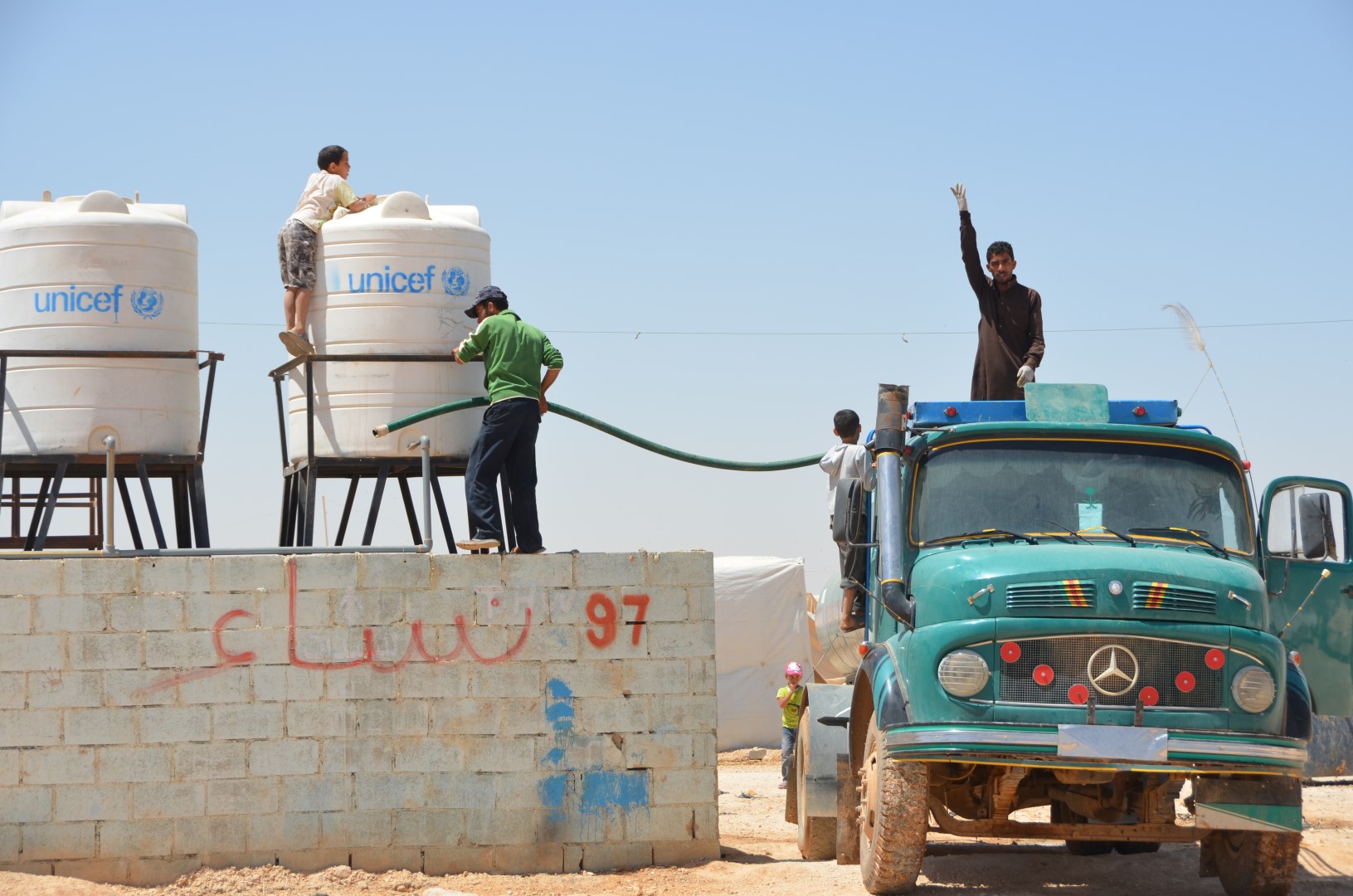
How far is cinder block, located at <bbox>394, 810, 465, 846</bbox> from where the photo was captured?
10.1 m

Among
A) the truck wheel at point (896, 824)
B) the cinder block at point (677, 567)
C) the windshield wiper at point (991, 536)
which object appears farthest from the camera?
the cinder block at point (677, 567)

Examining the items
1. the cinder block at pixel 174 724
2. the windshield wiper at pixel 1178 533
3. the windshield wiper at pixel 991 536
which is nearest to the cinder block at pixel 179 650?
the cinder block at pixel 174 724

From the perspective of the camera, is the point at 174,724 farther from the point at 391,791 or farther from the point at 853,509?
the point at 853,509

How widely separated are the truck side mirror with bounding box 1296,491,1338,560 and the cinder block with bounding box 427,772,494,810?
5480 mm

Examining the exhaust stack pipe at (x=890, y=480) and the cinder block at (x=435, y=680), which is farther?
the cinder block at (x=435, y=680)

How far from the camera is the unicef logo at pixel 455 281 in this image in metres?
11.9

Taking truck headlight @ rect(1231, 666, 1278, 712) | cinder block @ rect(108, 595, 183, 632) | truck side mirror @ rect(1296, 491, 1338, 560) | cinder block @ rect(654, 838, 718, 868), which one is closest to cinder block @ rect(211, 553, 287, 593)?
cinder block @ rect(108, 595, 183, 632)

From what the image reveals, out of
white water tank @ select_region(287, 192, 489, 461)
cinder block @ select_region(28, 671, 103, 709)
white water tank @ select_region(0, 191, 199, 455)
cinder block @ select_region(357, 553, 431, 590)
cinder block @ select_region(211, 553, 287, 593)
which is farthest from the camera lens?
white water tank @ select_region(287, 192, 489, 461)

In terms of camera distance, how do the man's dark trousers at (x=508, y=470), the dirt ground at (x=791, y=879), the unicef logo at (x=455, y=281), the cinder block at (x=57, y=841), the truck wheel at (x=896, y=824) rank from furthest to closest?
the unicef logo at (x=455, y=281) → the man's dark trousers at (x=508, y=470) → the cinder block at (x=57, y=841) → the dirt ground at (x=791, y=879) → the truck wheel at (x=896, y=824)

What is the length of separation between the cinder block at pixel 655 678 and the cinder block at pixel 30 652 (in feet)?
12.6

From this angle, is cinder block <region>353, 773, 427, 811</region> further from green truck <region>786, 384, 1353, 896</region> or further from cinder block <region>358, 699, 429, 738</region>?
green truck <region>786, 384, 1353, 896</region>

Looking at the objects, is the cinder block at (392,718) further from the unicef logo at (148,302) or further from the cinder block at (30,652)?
the unicef logo at (148,302)

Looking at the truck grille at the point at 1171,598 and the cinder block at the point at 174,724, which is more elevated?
the truck grille at the point at 1171,598

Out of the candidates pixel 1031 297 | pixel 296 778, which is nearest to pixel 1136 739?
pixel 1031 297
